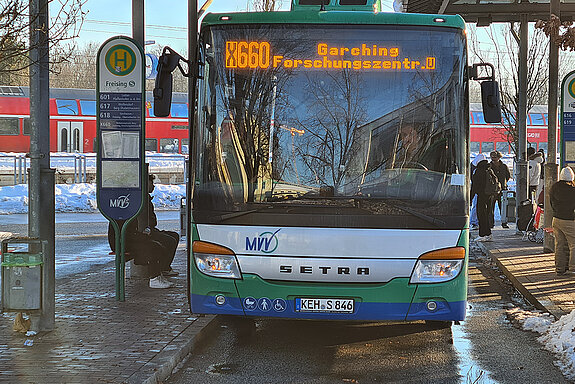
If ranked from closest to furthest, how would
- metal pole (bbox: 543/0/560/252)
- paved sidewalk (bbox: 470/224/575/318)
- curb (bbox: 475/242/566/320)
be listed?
curb (bbox: 475/242/566/320), paved sidewalk (bbox: 470/224/575/318), metal pole (bbox: 543/0/560/252)

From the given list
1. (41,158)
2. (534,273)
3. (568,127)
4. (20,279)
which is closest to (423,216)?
(41,158)

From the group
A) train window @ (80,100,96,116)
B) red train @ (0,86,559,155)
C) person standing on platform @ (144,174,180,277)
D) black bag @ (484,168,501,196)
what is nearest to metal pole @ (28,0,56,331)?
person standing on platform @ (144,174,180,277)

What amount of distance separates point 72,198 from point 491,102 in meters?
23.7

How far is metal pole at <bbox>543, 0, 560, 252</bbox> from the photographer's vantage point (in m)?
15.1

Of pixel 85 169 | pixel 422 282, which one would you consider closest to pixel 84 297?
pixel 422 282

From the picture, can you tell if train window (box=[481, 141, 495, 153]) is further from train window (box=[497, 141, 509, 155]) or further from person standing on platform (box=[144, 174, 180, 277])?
person standing on platform (box=[144, 174, 180, 277])

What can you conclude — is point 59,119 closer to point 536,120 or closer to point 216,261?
point 536,120

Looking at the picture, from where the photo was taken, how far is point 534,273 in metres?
13.0

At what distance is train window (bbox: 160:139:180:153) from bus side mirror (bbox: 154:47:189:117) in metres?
37.9

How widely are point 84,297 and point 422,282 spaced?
15.6 feet

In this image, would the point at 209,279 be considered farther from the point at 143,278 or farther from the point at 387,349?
the point at 143,278

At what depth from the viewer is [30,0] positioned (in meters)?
7.91

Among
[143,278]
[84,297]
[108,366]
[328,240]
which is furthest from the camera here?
[143,278]

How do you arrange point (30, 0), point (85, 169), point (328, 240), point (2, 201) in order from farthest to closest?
point (85, 169) → point (2, 201) → point (30, 0) → point (328, 240)
